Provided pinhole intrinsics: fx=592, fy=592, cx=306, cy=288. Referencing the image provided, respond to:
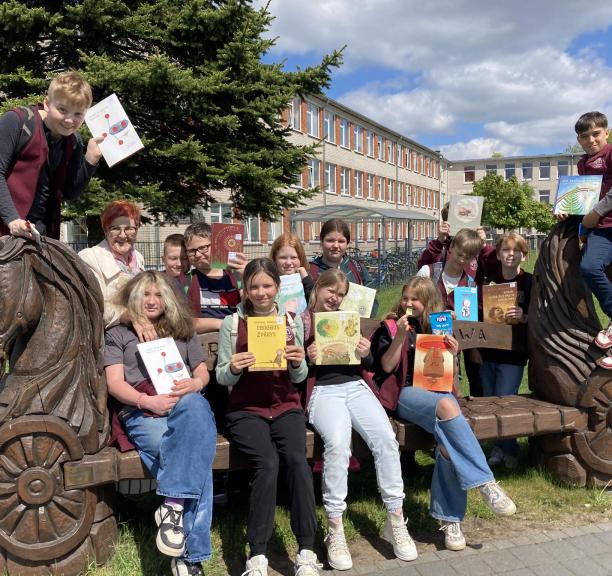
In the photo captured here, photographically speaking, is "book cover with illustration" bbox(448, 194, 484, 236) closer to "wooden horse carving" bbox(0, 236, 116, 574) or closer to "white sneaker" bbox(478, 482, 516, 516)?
"white sneaker" bbox(478, 482, 516, 516)

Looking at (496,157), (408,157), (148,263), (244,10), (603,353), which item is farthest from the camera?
(496,157)

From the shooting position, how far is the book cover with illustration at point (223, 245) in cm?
418

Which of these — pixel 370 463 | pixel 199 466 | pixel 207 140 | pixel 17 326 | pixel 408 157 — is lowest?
pixel 370 463

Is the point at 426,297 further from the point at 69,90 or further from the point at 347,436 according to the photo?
the point at 69,90

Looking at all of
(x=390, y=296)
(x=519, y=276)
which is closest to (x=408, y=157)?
(x=390, y=296)

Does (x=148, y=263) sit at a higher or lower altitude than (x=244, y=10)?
lower

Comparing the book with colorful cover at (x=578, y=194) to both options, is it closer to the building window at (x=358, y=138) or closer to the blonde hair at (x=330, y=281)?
the blonde hair at (x=330, y=281)

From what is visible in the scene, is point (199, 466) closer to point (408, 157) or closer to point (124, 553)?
point (124, 553)

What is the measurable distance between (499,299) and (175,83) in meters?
7.51

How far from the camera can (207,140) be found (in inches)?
448

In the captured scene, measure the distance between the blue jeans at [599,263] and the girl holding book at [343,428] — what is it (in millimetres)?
1639

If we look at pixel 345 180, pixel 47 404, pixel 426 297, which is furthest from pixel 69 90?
pixel 345 180

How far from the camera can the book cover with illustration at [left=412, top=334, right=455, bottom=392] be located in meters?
3.70

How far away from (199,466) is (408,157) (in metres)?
57.2
